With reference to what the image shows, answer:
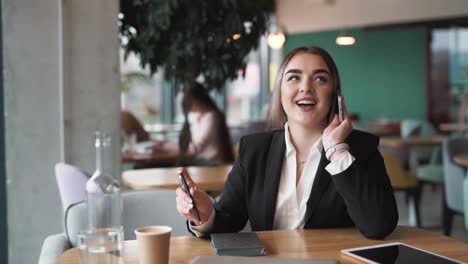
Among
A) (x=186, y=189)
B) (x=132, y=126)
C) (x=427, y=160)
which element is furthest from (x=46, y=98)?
(x=427, y=160)

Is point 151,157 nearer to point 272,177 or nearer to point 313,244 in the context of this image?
point 272,177

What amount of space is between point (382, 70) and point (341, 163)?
10.2m

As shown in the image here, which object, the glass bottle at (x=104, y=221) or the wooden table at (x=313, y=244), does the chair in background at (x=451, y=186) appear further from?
the glass bottle at (x=104, y=221)

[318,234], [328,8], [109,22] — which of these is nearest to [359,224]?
[318,234]

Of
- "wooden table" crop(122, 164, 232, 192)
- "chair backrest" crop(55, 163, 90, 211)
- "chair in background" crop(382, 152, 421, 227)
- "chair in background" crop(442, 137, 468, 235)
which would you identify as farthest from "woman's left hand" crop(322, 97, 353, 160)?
"chair in background" crop(382, 152, 421, 227)

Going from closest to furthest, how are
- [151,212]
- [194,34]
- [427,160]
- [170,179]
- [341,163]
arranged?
[341,163] < [151,212] < [170,179] < [194,34] < [427,160]

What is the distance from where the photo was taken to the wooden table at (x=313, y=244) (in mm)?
1593

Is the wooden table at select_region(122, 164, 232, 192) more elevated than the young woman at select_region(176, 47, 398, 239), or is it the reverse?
the young woman at select_region(176, 47, 398, 239)

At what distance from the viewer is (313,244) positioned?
172cm

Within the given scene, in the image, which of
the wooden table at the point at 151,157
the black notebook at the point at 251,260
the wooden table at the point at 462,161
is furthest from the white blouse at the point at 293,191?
the wooden table at the point at 151,157

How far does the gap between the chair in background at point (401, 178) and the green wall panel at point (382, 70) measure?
6072 mm

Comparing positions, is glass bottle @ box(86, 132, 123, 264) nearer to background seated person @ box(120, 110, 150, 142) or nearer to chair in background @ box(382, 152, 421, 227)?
chair in background @ box(382, 152, 421, 227)

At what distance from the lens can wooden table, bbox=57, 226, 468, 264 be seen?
1.59 meters

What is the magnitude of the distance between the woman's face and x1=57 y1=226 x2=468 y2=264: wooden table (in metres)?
0.39
